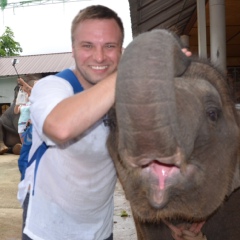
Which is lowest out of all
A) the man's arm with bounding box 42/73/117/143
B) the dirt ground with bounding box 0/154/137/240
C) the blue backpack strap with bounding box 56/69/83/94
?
the dirt ground with bounding box 0/154/137/240

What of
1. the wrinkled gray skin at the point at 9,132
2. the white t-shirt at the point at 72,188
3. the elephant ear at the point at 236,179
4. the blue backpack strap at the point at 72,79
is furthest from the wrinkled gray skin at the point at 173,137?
the wrinkled gray skin at the point at 9,132

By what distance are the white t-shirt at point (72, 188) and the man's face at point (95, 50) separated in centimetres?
28

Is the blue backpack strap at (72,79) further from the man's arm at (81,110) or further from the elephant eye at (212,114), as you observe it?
the elephant eye at (212,114)

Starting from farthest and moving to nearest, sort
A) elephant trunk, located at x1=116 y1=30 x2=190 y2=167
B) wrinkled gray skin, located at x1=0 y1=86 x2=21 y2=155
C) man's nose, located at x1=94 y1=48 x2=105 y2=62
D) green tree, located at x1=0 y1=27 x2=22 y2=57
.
→ green tree, located at x1=0 y1=27 x2=22 y2=57, wrinkled gray skin, located at x1=0 y1=86 x2=21 y2=155, man's nose, located at x1=94 y1=48 x2=105 y2=62, elephant trunk, located at x1=116 y1=30 x2=190 y2=167

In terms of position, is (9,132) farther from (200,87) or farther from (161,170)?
(161,170)

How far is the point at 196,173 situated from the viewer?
87.4 inches

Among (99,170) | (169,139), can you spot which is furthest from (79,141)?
(169,139)

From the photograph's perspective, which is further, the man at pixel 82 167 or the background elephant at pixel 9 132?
the background elephant at pixel 9 132

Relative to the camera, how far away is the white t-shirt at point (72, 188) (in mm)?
2482

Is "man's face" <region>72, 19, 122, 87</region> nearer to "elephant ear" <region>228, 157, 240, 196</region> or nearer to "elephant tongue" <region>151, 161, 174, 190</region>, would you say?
"elephant tongue" <region>151, 161, 174, 190</region>

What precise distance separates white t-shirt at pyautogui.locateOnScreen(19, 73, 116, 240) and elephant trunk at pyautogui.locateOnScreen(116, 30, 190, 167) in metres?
0.81

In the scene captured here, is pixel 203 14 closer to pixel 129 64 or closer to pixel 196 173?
pixel 196 173

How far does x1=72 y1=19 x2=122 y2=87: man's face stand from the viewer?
2510 mm

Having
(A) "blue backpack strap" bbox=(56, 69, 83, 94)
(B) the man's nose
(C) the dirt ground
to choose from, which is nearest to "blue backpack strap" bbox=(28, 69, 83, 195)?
(A) "blue backpack strap" bbox=(56, 69, 83, 94)
